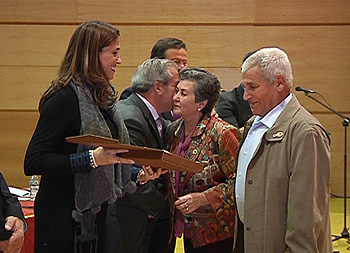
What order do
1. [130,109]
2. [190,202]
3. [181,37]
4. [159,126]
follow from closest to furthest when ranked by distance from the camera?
[190,202] < [130,109] < [159,126] < [181,37]

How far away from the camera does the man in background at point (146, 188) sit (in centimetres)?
296

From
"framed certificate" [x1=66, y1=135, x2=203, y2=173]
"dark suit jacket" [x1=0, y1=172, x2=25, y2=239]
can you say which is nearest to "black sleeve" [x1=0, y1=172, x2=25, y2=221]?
"dark suit jacket" [x1=0, y1=172, x2=25, y2=239]

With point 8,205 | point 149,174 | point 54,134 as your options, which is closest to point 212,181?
point 149,174

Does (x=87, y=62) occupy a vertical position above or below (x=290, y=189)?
above

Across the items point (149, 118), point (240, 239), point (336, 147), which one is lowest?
point (336, 147)

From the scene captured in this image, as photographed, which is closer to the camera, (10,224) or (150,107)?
(10,224)

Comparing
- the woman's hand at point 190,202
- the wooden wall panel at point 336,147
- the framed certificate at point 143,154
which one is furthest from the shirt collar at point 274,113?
the wooden wall panel at point 336,147

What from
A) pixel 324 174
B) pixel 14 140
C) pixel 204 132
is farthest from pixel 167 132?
pixel 14 140

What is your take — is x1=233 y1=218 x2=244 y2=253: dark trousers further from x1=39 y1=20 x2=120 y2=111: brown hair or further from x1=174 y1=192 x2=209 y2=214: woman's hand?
x1=39 y1=20 x2=120 y2=111: brown hair

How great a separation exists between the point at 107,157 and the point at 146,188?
0.58 meters

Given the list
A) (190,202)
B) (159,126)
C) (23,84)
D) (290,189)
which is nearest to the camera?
(290,189)

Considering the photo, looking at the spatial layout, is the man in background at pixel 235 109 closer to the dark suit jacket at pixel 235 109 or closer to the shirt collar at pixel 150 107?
the dark suit jacket at pixel 235 109

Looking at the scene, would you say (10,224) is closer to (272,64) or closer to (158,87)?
(158,87)

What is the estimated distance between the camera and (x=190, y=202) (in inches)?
110
